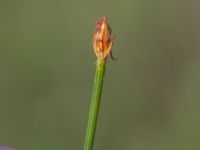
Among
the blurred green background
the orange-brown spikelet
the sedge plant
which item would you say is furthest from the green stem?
the blurred green background

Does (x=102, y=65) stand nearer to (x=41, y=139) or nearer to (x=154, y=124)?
(x=41, y=139)

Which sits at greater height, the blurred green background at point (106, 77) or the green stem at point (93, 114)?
the blurred green background at point (106, 77)

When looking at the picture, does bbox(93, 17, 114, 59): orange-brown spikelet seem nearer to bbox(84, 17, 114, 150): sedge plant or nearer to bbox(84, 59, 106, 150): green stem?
bbox(84, 17, 114, 150): sedge plant

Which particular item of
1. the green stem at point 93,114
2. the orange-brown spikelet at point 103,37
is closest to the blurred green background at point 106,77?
the orange-brown spikelet at point 103,37

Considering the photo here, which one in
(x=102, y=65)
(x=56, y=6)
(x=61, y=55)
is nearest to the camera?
(x=102, y=65)

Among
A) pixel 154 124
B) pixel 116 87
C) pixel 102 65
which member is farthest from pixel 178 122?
pixel 102 65

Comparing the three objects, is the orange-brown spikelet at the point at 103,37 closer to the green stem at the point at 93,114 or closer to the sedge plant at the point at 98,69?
the sedge plant at the point at 98,69

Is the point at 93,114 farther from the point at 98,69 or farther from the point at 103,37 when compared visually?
the point at 103,37
